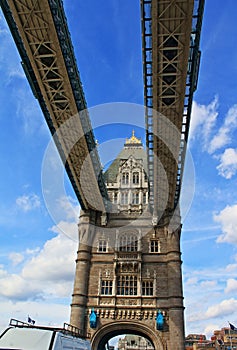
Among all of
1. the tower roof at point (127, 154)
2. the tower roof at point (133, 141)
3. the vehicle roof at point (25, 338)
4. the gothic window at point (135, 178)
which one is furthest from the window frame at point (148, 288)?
the vehicle roof at point (25, 338)

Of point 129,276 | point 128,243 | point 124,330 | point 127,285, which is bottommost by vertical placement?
point 124,330

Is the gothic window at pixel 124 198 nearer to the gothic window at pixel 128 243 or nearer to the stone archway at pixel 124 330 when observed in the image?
the gothic window at pixel 128 243

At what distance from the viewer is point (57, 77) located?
25.6 m

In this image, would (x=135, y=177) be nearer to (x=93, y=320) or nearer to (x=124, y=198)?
(x=124, y=198)

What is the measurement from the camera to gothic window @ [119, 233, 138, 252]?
136 ft

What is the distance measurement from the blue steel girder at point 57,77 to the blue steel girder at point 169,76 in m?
5.54

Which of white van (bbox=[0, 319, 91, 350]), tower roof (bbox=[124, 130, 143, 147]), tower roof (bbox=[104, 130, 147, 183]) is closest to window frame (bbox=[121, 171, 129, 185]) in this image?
tower roof (bbox=[104, 130, 147, 183])

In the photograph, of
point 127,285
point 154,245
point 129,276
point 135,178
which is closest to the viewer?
point 127,285

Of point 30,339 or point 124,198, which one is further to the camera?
point 124,198

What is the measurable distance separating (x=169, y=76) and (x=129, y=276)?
80.1 ft

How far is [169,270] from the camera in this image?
38406 mm

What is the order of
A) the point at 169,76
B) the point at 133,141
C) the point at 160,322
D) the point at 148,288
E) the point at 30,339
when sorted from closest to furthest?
the point at 30,339, the point at 169,76, the point at 160,322, the point at 148,288, the point at 133,141

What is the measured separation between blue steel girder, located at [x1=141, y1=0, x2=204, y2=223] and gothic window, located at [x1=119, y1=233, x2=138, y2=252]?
10263mm

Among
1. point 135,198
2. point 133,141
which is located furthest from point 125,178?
point 133,141
